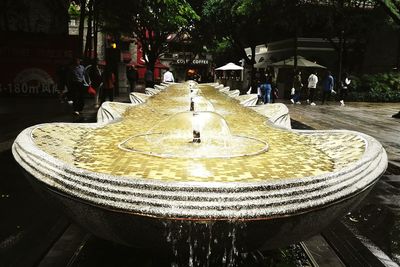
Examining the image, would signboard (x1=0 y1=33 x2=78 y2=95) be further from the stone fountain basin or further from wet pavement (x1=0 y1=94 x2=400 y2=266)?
the stone fountain basin

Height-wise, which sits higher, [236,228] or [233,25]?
[233,25]

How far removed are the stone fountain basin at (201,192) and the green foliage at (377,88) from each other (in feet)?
73.0

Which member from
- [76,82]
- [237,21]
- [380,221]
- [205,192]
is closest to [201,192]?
[205,192]

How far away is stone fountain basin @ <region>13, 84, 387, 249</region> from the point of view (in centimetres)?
195

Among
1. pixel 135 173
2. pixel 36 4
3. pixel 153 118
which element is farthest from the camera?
pixel 36 4

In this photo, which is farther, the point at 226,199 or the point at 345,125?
the point at 345,125

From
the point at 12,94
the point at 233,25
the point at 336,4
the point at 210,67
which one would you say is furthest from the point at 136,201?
the point at 210,67

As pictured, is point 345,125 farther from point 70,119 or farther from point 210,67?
point 210,67

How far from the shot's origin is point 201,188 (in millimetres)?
1943

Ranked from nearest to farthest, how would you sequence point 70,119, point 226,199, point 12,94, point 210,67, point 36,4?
point 226,199, point 70,119, point 12,94, point 36,4, point 210,67

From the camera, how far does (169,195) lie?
1.95 metres

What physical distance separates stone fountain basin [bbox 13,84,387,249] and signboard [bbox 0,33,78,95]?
15446 mm

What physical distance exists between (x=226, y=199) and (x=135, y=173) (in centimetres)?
71

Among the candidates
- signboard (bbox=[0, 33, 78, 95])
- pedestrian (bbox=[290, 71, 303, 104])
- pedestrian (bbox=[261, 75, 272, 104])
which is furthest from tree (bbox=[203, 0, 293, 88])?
signboard (bbox=[0, 33, 78, 95])
